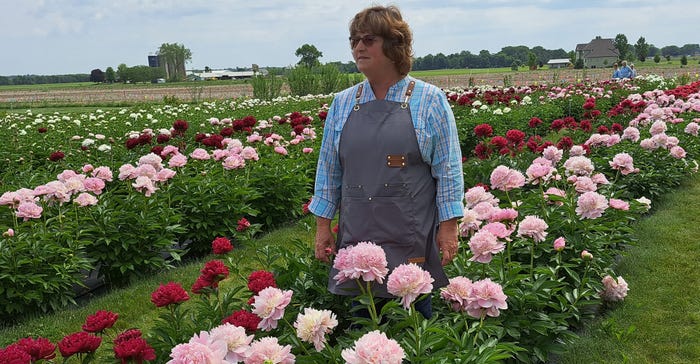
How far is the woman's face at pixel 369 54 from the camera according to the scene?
7.32 ft

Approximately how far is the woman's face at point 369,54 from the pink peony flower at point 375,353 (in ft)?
3.65

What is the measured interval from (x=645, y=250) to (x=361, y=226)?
313cm

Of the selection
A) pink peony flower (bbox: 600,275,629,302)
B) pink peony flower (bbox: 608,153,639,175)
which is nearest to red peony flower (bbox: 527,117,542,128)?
pink peony flower (bbox: 608,153,639,175)

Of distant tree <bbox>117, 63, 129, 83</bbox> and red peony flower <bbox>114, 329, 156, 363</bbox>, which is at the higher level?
distant tree <bbox>117, 63, 129, 83</bbox>

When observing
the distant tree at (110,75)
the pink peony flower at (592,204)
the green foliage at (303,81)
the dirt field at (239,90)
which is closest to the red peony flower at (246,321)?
the pink peony flower at (592,204)

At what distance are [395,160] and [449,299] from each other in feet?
1.77

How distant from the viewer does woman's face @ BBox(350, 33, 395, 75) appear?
87.9 inches

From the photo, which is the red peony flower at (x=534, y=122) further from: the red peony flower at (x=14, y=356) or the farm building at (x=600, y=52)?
the farm building at (x=600, y=52)

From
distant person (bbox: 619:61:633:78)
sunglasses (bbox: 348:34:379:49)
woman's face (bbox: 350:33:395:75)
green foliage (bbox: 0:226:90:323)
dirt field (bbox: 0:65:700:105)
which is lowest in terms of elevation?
green foliage (bbox: 0:226:90:323)

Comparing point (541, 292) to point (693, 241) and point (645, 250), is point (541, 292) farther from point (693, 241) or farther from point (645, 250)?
point (693, 241)

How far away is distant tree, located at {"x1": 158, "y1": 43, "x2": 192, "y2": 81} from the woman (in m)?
65.6

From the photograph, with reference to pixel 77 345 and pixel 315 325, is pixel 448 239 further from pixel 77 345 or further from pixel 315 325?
pixel 77 345

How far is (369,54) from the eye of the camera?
7.38 feet

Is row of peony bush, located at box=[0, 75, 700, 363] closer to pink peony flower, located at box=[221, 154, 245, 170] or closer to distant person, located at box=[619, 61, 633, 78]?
pink peony flower, located at box=[221, 154, 245, 170]
